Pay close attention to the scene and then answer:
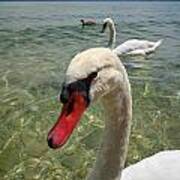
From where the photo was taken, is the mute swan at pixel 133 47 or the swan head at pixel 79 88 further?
the mute swan at pixel 133 47

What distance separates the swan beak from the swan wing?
1593mm

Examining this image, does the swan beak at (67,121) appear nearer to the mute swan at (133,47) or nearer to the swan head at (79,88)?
the swan head at (79,88)

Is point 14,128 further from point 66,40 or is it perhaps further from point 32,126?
point 66,40

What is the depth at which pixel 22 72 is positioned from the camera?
12.8 meters

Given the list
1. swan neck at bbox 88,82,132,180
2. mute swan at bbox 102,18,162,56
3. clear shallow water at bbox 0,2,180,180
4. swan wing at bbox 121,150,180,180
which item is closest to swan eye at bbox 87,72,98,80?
swan neck at bbox 88,82,132,180

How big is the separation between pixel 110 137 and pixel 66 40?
16633 millimetres

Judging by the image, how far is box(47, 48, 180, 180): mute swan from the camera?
300 centimetres

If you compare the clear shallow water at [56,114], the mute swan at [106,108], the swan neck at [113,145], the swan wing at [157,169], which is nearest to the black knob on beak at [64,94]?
the mute swan at [106,108]

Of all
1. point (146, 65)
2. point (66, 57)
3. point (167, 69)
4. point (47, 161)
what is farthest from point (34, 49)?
point (47, 161)

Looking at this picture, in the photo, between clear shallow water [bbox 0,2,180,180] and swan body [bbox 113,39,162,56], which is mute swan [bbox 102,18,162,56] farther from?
clear shallow water [bbox 0,2,180,180]

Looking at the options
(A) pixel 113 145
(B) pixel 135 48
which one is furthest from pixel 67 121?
(B) pixel 135 48

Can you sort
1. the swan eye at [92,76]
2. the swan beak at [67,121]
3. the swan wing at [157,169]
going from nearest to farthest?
the swan beak at [67,121], the swan eye at [92,76], the swan wing at [157,169]

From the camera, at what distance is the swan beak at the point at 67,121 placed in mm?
2889

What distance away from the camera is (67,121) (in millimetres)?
2975
